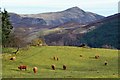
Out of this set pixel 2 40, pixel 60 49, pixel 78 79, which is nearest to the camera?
pixel 78 79

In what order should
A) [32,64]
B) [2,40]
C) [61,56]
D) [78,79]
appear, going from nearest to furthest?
[78,79] < [32,64] < [61,56] < [2,40]

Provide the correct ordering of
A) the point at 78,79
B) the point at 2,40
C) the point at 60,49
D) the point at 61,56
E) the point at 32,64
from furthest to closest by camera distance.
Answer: the point at 2,40, the point at 60,49, the point at 61,56, the point at 32,64, the point at 78,79

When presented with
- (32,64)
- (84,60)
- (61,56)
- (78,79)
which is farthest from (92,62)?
(78,79)

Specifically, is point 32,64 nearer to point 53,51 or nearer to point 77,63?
point 77,63

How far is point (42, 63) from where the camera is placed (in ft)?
193

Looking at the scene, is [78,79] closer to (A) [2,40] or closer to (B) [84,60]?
(B) [84,60]

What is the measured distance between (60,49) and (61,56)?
7115mm

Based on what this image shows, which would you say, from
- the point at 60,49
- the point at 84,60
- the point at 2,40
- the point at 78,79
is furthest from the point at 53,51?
the point at 78,79

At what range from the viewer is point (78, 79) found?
36562 mm

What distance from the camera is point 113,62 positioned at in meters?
61.7

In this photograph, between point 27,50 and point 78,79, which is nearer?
point 78,79

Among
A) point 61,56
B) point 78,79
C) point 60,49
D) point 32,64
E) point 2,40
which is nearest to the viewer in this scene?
point 78,79

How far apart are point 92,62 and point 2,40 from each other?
3191cm

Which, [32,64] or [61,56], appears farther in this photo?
[61,56]
